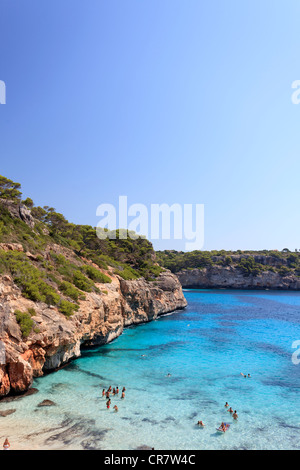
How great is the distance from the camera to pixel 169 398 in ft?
63.7

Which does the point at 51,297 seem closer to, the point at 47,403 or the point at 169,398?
the point at 47,403

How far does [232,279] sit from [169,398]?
110 meters

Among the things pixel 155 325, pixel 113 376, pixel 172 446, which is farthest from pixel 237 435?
pixel 155 325

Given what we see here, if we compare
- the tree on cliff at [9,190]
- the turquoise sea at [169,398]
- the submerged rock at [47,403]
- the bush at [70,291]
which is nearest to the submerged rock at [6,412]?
the turquoise sea at [169,398]

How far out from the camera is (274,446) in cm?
1414

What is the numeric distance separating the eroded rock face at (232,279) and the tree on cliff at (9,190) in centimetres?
9036

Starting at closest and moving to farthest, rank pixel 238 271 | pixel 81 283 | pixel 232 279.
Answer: pixel 81 283, pixel 238 271, pixel 232 279

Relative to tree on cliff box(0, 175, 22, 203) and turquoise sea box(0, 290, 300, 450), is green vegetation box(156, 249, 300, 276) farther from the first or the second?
turquoise sea box(0, 290, 300, 450)

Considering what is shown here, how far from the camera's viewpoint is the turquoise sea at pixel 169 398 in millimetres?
14406

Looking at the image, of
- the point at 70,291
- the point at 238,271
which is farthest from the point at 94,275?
the point at 238,271

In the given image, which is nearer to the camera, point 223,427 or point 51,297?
point 223,427

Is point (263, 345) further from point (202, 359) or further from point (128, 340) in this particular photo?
point (128, 340)

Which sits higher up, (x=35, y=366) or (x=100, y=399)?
(x=35, y=366)

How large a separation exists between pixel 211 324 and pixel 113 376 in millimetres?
29195
